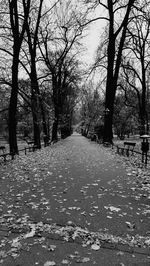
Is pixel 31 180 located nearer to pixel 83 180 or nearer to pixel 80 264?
pixel 83 180

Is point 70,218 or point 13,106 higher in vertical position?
point 13,106

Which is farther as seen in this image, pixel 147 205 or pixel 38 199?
pixel 38 199

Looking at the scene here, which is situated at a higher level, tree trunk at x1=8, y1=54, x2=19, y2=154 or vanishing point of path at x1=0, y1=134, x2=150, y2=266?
tree trunk at x1=8, y1=54, x2=19, y2=154

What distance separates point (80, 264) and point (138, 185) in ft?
12.7

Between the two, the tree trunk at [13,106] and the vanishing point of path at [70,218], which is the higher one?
the tree trunk at [13,106]

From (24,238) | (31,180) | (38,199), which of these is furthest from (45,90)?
(24,238)

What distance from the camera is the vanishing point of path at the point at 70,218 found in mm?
2797

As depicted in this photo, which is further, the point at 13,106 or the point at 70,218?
the point at 13,106

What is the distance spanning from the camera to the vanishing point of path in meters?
2.80

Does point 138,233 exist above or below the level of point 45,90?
below

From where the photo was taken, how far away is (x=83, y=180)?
266 inches

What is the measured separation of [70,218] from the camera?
395 cm

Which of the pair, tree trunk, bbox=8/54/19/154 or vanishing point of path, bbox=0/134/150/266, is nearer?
vanishing point of path, bbox=0/134/150/266

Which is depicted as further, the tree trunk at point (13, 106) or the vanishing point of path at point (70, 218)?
the tree trunk at point (13, 106)
